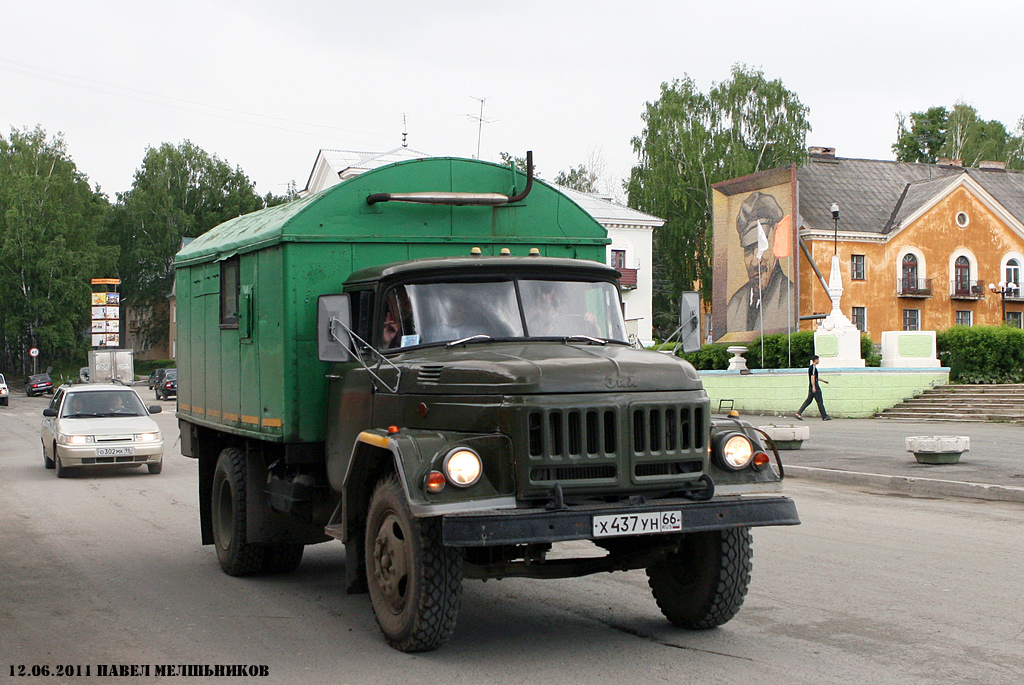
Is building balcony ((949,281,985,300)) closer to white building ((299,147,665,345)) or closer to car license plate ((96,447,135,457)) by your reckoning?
white building ((299,147,665,345))

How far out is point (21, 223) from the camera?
7294 cm

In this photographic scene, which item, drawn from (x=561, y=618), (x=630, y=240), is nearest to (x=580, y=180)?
(x=630, y=240)

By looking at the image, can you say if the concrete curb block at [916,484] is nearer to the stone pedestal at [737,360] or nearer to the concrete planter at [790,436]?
the concrete planter at [790,436]

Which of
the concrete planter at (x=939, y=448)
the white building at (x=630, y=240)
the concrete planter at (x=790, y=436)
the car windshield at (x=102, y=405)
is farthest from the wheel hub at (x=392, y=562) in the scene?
the white building at (x=630, y=240)

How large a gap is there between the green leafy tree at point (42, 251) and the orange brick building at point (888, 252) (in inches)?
1736

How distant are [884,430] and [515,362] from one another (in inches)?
870

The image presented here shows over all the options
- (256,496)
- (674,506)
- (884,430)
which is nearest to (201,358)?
(256,496)

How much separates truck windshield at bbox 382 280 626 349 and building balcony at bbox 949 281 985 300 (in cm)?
5520

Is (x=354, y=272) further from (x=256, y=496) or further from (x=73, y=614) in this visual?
(x=73, y=614)

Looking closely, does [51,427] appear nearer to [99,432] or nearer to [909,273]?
[99,432]

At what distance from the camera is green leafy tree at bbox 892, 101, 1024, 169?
74562 millimetres

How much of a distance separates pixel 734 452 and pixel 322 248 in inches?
127

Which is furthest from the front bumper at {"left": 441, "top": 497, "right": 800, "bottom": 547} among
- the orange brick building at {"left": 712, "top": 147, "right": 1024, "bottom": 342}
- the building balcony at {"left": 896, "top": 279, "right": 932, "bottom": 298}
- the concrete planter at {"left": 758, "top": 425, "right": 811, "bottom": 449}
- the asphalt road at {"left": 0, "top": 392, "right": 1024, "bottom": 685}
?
the building balcony at {"left": 896, "top": 279, "right": 932, "bottom": 298}

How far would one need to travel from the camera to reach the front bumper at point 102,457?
59.8 ft
